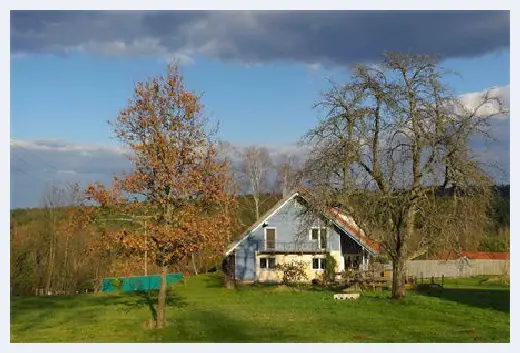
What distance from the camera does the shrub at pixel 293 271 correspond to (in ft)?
148

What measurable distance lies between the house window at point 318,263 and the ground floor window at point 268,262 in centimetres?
301

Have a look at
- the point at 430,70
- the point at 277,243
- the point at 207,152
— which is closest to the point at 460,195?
the point at 430,70

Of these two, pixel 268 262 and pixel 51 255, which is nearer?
pixel 51 255

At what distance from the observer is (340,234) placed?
48750mm

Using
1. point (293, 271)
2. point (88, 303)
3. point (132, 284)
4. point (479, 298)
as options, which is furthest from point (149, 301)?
point (479, 298)

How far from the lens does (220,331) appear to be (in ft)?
69.6

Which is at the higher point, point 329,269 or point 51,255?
point 51,255

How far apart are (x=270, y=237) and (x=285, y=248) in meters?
1.62

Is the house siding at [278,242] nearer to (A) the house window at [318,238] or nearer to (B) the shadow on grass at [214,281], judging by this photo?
(A) the house window at [318,238]

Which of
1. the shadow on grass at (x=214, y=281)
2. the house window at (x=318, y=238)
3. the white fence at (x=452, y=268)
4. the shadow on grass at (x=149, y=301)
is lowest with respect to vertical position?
the shadow on grass at (x=149, y=301)

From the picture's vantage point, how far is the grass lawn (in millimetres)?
19984

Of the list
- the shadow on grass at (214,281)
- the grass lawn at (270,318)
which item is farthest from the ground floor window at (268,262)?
the grass lawn at (270,318)

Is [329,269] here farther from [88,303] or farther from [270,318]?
[270,318]

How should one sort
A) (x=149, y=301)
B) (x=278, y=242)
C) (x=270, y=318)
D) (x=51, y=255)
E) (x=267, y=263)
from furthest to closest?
(x=278, y=242) < (x=267, y=263) < (x=51, y=255) < (x=149, y=301) < (x=270, y=318)
